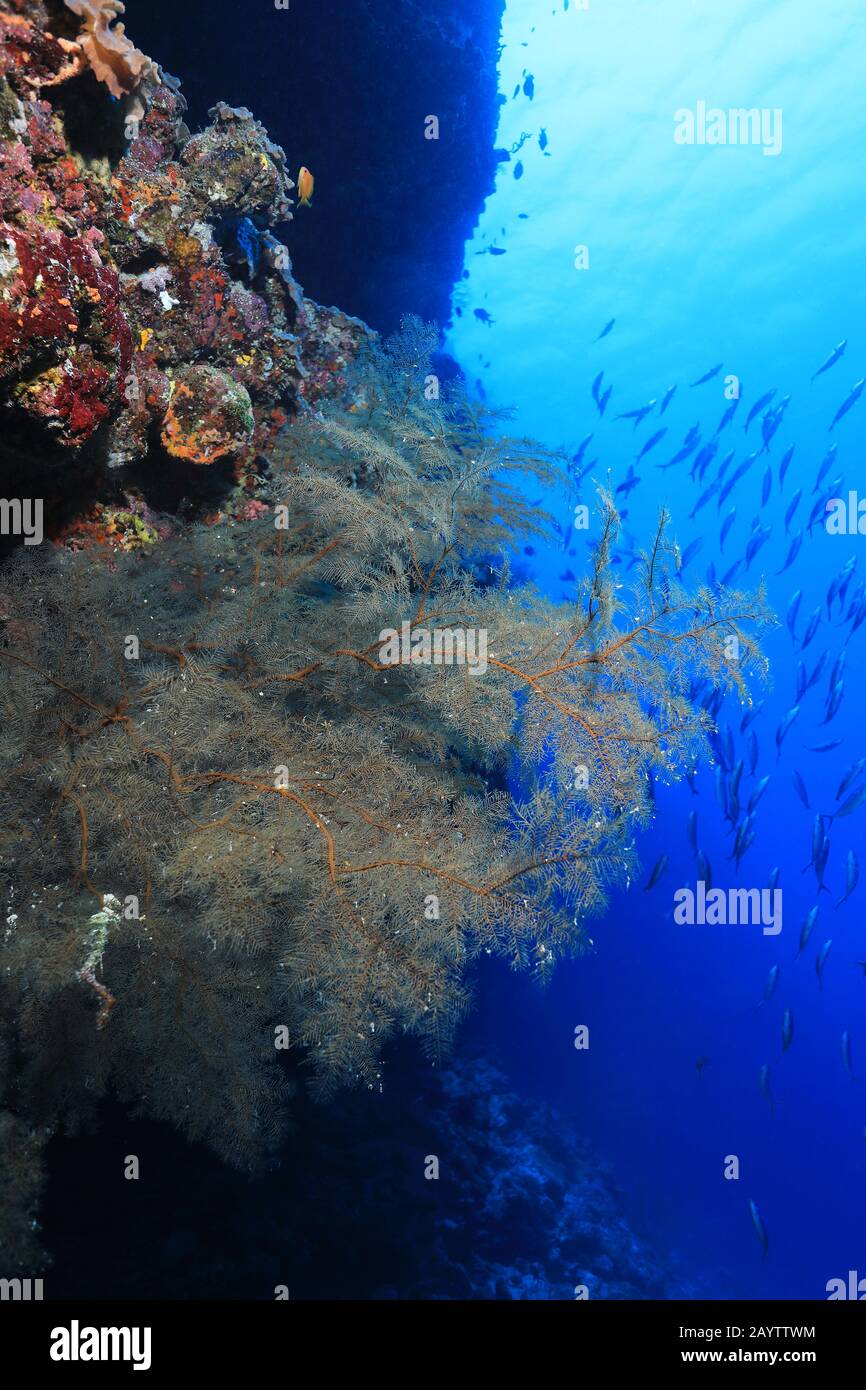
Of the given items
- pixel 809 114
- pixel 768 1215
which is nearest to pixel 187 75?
pixel 809 114

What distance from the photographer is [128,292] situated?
4.77 m

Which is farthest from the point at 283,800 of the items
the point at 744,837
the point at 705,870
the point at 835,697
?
the point at 835,697

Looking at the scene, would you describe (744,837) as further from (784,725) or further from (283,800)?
(283,800)

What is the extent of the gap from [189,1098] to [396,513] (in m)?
4.42

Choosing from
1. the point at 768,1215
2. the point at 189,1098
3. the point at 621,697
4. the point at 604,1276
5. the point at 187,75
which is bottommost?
the point at 768,1215

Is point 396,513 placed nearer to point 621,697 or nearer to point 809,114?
point 621,697

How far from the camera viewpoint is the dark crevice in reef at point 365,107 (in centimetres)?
938

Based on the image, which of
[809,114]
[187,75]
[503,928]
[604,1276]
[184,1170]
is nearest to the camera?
[503,928]

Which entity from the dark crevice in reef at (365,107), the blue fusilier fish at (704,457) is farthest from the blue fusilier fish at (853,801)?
the dark crevice in reef at (365,107)

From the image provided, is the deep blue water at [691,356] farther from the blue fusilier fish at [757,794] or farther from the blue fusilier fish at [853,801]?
the blue fusilier fish at [853,801]

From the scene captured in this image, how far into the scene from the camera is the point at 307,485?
4930 mm

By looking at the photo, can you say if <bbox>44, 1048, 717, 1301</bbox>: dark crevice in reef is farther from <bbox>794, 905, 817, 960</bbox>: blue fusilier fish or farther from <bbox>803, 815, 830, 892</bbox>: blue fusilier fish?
<bbox>803, 815, 830, 892</bbox>: blue fusilier fish

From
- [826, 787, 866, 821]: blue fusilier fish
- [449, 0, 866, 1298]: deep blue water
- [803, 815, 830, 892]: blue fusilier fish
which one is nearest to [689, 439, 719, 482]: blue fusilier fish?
[449, 0, 866, 1298]: deep blue water

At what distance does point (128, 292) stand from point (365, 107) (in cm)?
970
